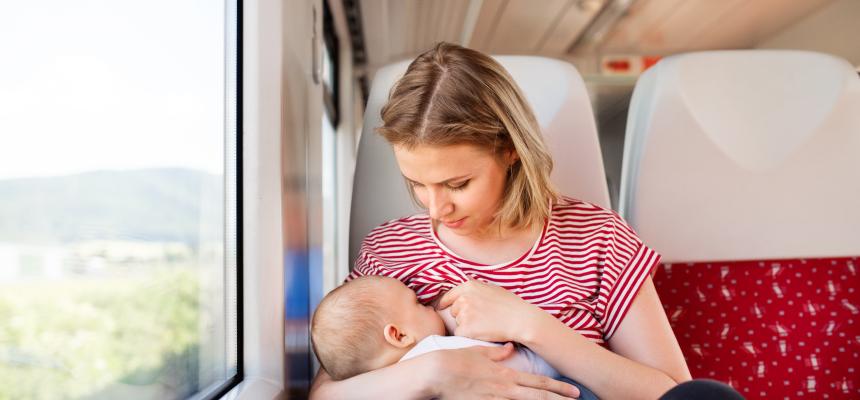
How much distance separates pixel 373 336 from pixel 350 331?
0.12ft

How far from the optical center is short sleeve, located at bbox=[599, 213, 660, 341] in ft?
3.62

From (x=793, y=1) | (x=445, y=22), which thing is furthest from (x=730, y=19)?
(x=445, y=22)

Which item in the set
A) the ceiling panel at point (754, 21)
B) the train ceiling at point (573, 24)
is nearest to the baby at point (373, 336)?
the train ceiling at point (573, 24)

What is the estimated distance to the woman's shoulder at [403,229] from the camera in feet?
4.17

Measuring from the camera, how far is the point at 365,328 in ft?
3.39

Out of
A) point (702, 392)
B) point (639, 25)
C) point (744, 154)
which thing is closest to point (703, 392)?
point (702, 392)

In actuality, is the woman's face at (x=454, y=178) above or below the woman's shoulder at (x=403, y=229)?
above

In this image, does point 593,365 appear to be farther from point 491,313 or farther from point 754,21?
point 754,21

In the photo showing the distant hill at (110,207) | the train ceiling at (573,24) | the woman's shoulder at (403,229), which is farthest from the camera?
the train ceiling at (573,24)

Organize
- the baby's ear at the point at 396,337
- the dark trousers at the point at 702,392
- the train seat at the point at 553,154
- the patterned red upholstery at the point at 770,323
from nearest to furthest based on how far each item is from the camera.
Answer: the dark trousers at the point at 702,392 < the baby's ear at the point at 396,337 < the train seat at the point at 553,154 < the patterned red upholstery at the point at 770,323

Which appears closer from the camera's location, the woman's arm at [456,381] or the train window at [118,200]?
the train window at [118,200]

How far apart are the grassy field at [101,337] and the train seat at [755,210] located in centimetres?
105

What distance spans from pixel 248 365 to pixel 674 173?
3.34ft

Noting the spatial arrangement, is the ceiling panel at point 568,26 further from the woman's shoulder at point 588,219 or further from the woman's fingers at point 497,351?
the woman's fingers at point 497,351
